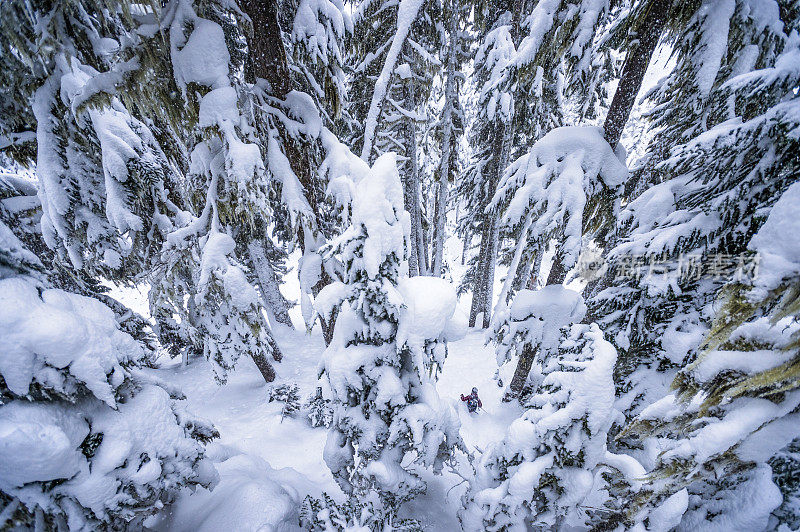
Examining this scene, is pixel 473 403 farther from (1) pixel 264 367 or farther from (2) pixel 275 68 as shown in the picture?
→ (2) pixel 275 68

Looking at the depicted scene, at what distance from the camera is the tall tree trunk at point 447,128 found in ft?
31.3

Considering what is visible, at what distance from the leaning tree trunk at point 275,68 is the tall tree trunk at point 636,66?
5173 mm

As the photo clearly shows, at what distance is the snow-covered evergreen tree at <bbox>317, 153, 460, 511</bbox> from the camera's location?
382cm

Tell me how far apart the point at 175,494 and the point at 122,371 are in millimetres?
2455

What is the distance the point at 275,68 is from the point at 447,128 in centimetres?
785

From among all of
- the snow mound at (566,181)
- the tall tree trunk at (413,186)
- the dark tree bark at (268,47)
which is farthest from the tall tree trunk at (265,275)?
the snow mound at (566,181)

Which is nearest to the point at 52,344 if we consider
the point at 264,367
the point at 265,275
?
the point at 264,367

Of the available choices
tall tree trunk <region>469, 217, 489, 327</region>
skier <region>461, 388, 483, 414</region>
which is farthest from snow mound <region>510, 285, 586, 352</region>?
tall tree trunk <region>469, 217, 489, 327</region>

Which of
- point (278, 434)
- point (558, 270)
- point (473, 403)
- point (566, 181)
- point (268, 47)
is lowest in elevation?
point (278, 434)

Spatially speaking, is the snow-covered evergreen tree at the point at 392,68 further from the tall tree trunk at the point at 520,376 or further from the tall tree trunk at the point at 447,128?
the tall tree trunk at the point at 520,376

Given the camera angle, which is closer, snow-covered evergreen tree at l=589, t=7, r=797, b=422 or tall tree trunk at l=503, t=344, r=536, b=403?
snow-covered evergreen tree at l=589, t=7, r=797, b=422

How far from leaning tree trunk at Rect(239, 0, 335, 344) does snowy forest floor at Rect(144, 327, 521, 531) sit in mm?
3973

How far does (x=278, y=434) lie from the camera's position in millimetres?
8305

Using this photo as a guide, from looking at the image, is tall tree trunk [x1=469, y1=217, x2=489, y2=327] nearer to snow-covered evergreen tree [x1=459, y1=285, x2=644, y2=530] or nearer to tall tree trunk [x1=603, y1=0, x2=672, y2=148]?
tall tree trunk [x1=603, y1=0, x2=672, y2=148]
